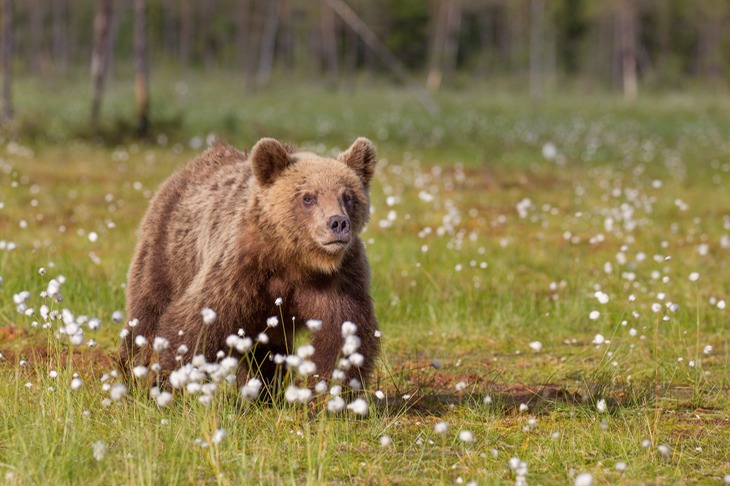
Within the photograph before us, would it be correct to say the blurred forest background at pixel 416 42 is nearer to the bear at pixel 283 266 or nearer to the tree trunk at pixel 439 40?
the tree trunk at pixel 439 40

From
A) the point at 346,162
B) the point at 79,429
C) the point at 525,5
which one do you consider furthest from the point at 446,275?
the point at 525,5

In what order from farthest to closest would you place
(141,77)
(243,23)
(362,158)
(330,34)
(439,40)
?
(243,23) → (439,40) → (330,34) → (141,77) → (362,158)

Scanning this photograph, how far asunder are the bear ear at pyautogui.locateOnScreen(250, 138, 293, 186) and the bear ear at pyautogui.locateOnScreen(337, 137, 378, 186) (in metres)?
0.40

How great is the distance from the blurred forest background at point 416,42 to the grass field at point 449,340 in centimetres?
3844

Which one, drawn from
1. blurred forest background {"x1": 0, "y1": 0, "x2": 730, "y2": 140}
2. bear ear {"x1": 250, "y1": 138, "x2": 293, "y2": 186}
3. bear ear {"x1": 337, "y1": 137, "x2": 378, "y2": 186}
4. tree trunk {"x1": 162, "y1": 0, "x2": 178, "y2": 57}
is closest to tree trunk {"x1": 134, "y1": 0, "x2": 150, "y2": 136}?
bear ear {"x1": 337, "y1": 137, "x2": 378, "y2": 186}

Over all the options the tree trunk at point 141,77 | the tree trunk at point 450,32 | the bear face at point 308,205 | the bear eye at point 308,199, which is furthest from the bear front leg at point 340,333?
the tree trunk at point 450,32

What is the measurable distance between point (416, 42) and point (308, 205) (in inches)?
2962

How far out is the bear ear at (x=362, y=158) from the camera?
5.82 meters

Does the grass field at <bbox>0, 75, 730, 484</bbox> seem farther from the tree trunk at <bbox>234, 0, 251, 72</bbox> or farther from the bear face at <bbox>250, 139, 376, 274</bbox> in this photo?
the tree trunk at <bbox>234, 0, 251, 72</bbox>

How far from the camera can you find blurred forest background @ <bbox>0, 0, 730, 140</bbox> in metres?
62.3

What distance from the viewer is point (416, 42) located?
259 feet

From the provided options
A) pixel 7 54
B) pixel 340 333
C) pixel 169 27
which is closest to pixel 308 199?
pixel 340 333

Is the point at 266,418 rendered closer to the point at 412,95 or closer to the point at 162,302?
the point at 162,302

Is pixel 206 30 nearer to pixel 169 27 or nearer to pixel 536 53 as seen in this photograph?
pixel 169 27
